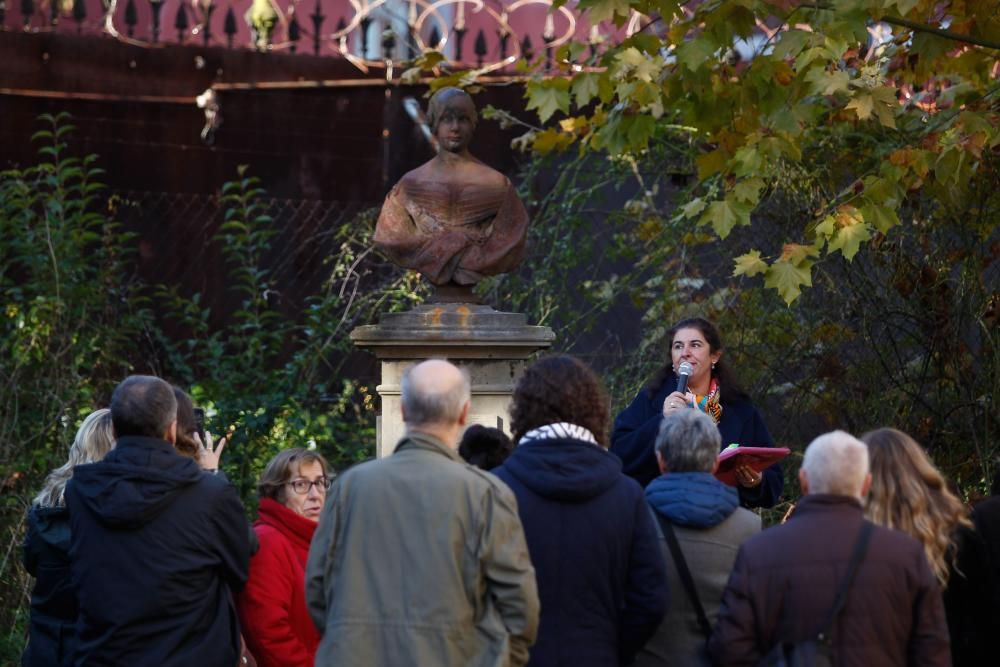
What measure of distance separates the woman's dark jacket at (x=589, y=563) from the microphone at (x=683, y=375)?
5.79ft

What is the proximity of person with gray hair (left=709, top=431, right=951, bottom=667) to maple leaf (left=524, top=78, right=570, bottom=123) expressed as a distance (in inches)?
159

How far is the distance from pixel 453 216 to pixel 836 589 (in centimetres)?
326

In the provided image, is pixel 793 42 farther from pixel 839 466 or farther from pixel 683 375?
pixel 839 466

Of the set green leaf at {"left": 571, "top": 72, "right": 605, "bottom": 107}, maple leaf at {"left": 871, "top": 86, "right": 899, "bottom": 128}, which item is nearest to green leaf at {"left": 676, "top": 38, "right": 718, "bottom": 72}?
green leaf at {"left": 571, "top": 72, "right": 605, "bottom": 107}

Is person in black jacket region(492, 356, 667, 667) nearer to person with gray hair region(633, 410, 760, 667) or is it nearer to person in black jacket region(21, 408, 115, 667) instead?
person with gray hair region(633, 410, 760, 667)

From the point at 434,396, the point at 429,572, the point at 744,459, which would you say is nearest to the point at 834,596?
the point at 429,572

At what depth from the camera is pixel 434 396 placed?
478 cm

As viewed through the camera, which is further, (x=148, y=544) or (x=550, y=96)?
(x=550, y=96)

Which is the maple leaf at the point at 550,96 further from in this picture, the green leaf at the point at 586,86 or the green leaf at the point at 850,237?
the green leaf at the point at 850,237

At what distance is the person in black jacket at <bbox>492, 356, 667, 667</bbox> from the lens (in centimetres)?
490

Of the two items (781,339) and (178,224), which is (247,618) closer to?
(781,339)

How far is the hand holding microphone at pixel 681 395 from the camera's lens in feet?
21.3

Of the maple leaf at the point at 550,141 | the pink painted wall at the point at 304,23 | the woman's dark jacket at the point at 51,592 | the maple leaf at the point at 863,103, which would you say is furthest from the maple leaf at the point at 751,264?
the pink painted wall at the point at 304,23

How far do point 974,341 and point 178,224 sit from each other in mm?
5243
